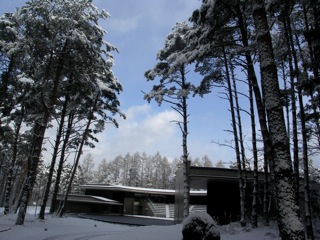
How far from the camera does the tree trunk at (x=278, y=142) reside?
5082mm

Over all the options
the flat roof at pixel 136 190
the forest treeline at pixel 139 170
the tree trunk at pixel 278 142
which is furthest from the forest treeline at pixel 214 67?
the forest treeline at pixel 139 170

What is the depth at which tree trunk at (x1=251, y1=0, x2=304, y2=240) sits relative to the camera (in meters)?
5.08

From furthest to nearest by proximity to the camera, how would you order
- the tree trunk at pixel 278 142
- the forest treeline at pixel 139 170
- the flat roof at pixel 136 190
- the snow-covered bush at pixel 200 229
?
the forest treeline at pixel 139 170
the flat roof at pixel 136 190
the snow-covered bush at pixel 200 229
the tree trunk at pixel 278 142

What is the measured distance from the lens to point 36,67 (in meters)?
15.4

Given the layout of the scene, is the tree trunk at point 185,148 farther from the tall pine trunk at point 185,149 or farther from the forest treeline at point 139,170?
the forest treeline at point 139,170

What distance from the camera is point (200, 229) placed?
26.3ft

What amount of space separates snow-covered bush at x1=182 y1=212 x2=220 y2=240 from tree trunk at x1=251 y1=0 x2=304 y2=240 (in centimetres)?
310

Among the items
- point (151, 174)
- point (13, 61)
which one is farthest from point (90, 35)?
point (151, 174)

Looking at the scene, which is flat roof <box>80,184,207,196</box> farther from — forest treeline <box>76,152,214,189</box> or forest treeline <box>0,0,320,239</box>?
forest treeline <box>76,152,214,189</box>

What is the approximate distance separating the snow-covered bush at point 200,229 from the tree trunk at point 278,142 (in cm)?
310

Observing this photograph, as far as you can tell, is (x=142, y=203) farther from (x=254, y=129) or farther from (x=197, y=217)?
(x=197, y=217)

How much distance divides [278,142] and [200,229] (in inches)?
157

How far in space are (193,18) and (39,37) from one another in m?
8.73

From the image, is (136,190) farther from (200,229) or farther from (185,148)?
(200,229)
